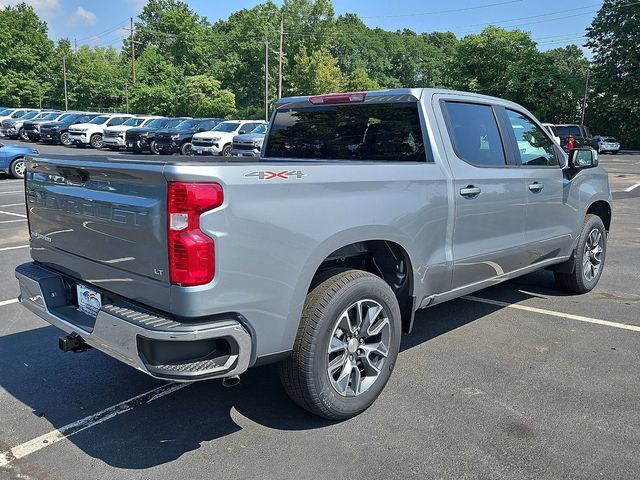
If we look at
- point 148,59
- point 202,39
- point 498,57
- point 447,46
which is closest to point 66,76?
point 148,59

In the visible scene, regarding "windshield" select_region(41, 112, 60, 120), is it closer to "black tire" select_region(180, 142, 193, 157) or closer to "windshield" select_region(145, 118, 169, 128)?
"windshield" select_region(145, 118, 169, 128)

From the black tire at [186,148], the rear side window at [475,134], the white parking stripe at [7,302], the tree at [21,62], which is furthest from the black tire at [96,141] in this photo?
the tree at [21,62]

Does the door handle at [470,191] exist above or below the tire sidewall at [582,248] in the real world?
above

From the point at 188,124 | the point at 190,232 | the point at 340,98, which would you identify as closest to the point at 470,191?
the point at 340,98

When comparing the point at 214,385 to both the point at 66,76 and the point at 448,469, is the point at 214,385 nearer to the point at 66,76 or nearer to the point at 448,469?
the point at 448,469

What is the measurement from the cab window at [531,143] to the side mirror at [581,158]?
14cm

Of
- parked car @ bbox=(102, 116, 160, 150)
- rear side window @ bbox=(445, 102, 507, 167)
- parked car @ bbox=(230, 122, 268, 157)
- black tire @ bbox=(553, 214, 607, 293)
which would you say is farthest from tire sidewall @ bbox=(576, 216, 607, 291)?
parked car @ bbox=(102, 116, 160, 150)

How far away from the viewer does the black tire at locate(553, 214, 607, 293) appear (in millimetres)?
5781

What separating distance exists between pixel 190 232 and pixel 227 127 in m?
23.1

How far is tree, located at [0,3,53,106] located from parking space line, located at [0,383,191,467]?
216 feet

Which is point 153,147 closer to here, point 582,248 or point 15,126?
point 15,126

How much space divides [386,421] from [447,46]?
128312 mm

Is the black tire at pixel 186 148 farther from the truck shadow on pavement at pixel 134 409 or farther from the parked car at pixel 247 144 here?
the truck shadow on pavement at pixel 134 409

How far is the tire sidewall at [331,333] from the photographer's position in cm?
315
